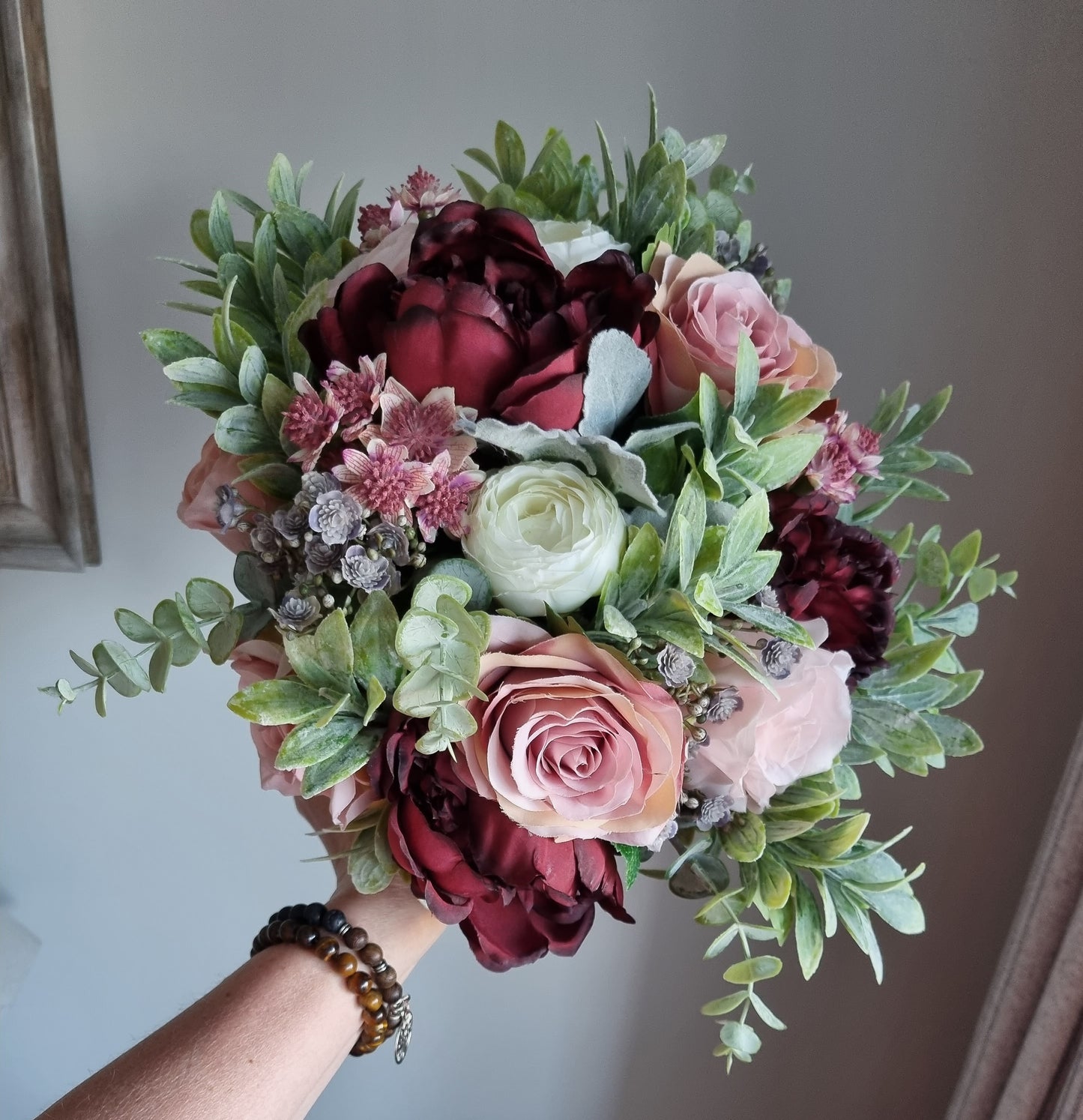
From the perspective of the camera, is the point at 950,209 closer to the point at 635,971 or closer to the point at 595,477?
the point at 595,477

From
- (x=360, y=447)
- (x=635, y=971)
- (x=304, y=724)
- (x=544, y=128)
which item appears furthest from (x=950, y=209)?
(x=635, y=971)

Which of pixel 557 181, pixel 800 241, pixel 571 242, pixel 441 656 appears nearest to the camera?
pixel 441 656

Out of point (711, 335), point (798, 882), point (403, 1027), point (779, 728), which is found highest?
point (711, 335)

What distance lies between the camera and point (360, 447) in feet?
1.51

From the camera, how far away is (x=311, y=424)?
0.44 meters

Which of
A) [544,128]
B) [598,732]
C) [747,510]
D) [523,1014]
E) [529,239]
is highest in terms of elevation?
[544,128]

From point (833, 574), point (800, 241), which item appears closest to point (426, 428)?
point (833, 574)

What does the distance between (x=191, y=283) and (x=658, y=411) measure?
1.23 feet

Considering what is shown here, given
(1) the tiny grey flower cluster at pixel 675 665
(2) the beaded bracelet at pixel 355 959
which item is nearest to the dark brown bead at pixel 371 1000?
(2) the beaded bracelet at pixel 355 959

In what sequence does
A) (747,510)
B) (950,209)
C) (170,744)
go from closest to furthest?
1. (747,510)
2. (950,209)
3. (170,744)

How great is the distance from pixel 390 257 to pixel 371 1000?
1.70 feet

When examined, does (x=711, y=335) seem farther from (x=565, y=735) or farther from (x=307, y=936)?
(x=307, y=936)

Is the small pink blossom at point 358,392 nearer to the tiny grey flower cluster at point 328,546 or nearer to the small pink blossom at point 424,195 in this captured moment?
the tiny grey flower cluster at point 328,546

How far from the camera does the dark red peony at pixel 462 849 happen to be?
0.45m
